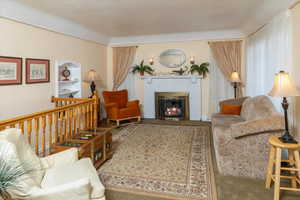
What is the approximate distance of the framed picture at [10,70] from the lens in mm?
2988

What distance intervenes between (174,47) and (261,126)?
4.12m

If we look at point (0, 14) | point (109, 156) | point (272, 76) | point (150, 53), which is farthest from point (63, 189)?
point (150, 53)

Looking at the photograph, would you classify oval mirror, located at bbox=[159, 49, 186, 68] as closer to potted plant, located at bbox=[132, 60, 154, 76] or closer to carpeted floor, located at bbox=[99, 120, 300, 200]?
potted plant, located at bbox=[132, 60, 154, 76]

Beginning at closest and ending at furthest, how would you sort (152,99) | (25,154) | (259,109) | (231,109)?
1. (25,154)
2. (259,109)
3. (231,109)
4. (152,99)

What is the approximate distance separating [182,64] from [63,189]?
203 inches

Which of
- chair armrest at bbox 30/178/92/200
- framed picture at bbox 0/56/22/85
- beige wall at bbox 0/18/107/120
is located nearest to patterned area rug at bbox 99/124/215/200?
chair armrest at bbox 30/178/92/200

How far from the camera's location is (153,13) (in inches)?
150

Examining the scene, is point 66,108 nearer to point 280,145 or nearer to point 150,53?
point 280,145

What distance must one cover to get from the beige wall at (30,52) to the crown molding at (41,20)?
0.10 meters

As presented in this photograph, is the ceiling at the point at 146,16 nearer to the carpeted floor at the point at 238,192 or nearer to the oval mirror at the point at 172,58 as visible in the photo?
the oval mirror at the point at 172,58

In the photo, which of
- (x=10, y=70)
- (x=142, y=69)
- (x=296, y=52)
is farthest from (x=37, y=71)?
(x=296, y=52)

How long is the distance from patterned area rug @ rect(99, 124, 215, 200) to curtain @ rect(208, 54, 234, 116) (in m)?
1.49

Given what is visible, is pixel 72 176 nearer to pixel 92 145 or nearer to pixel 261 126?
pixel 92 145

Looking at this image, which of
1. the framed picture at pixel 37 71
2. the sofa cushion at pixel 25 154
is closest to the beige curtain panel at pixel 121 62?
the framed picture at pixel 37 71
